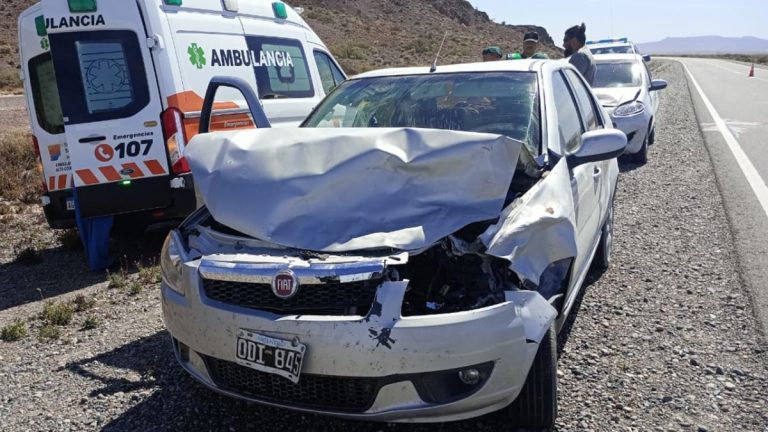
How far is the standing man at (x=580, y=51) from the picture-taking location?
788 centimetres

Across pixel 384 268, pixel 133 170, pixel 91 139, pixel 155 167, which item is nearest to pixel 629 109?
pixel 155 167

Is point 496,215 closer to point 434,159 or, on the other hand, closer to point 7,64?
point 434,159

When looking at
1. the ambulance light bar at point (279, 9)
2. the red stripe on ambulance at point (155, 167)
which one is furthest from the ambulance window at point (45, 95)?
the ambulance light bar at point (279, 9)

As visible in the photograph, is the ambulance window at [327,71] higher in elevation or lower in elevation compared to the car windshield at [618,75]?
higher

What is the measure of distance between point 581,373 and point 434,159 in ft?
4.71

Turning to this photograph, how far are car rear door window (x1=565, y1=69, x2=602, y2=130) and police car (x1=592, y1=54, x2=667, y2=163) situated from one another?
420 centimetres

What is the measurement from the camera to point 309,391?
271 centimetres

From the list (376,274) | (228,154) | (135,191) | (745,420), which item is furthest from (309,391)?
(135,191)

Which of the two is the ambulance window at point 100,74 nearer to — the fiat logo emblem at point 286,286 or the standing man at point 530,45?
the fiat logo emblem at point 286,286

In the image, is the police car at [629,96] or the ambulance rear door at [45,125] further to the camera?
the police car at [629,96]

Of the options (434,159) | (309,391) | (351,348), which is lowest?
(309,391)

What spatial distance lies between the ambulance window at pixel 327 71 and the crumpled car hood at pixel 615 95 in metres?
3.94

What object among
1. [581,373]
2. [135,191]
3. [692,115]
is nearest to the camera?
[581,373]

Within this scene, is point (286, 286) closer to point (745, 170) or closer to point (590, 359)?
point (590, 359)
